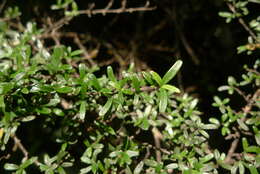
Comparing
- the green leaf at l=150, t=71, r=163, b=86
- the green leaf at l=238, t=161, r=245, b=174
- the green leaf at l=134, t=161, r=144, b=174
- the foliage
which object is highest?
the green leaf at l=150, t=71, r=163, b=86

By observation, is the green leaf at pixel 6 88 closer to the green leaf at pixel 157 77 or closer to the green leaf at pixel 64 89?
the green leaf at pixel 64 89

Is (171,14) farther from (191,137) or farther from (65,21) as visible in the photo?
(191,137)

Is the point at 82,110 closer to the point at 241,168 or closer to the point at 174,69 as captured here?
the point at 174,69

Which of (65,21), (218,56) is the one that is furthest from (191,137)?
(218,56)

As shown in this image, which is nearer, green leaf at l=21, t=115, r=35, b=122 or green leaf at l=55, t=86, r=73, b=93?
green leaf at l=55, t=86, r=73, b=93

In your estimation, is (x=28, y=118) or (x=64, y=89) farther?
(x=28, y=118)

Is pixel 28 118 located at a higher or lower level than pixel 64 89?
lower

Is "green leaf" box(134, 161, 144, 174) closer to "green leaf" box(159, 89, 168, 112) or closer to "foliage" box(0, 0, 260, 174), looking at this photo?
"foliage" box(0, 0, 260, 174)

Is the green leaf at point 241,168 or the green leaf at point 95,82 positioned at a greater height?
the green leaf at point 95,82

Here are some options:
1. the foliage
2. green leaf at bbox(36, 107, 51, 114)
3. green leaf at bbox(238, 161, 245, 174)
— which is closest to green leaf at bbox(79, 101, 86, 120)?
the foliage

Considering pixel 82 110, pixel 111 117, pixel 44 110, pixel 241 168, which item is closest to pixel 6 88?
pixel 44 110

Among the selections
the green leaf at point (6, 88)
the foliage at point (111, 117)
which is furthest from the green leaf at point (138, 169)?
the green leaf at point (6, 88)

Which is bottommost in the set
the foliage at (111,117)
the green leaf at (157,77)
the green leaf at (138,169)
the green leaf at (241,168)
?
the green leaf at (241,168)

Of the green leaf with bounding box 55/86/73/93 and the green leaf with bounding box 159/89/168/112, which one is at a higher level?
the green leaf with bounding box 55/86/73/93
